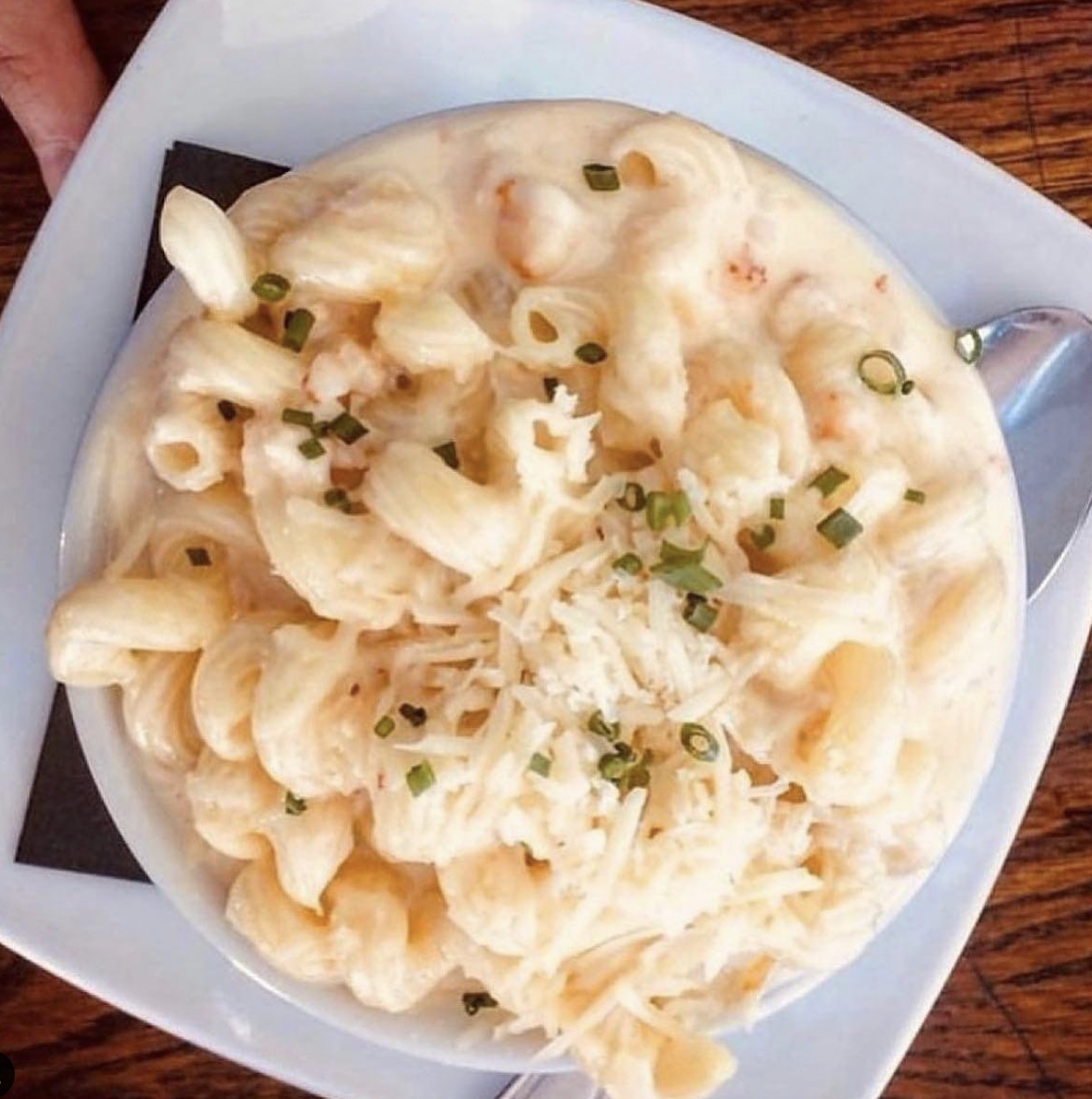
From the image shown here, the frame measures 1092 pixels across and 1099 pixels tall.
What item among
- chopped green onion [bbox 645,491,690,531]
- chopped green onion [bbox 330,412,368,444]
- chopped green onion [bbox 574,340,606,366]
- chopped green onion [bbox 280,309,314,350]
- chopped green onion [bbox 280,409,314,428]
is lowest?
chopped green onion [bbox 645,491,690,531]

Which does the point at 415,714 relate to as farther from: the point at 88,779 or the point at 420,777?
the point at 88,779

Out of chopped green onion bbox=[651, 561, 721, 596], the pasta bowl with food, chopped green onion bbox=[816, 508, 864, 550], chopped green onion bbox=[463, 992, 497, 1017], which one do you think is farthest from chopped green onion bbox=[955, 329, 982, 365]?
chopped green onion bbox=[463, 992, 497, 1017]

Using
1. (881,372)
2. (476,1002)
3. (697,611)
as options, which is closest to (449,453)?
(697,611)

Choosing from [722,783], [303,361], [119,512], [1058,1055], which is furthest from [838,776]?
[1058,1055]

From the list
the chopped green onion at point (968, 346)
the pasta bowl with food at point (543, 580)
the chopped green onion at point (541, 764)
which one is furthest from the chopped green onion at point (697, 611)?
the chopped green onion at point (968, 346)

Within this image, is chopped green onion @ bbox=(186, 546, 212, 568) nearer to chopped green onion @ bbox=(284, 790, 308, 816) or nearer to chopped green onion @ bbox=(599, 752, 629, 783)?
chopped green onion @ bbox=(284, 790, 308, 816)
